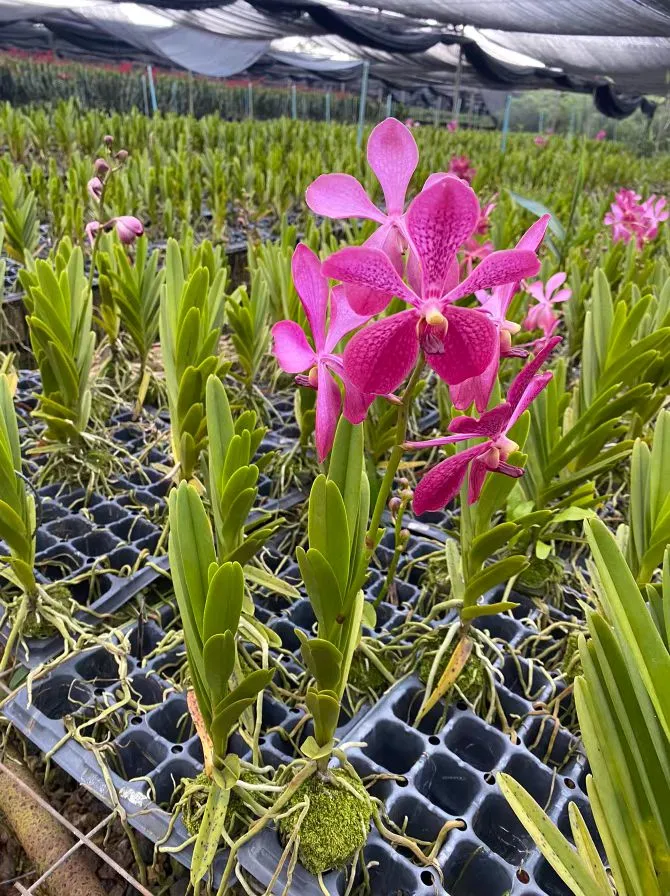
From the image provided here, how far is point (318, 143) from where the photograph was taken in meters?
5.65

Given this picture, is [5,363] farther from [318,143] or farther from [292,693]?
[318,143]

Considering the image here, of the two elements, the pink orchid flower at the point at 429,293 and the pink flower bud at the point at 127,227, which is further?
the pink flower bud at the point at 127,227

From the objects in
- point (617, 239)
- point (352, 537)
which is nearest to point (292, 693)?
point (352, 537)

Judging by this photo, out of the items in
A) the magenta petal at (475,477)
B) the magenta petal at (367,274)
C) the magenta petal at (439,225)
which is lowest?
the magenta petal at (475,477)

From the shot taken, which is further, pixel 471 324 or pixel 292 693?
pixel 292 693

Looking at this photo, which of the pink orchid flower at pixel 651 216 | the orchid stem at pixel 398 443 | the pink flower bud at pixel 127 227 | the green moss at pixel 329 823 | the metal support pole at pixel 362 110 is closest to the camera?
the orchid stem at pixel 398 443

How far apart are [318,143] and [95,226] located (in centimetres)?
462

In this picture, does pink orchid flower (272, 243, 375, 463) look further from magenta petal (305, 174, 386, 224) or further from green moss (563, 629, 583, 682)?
green moss (563, 629, 583, 682)

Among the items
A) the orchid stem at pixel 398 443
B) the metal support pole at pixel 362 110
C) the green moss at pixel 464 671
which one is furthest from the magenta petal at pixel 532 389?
the metal support pole at pixel 362 110

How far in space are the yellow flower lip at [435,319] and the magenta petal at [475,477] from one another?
182mm

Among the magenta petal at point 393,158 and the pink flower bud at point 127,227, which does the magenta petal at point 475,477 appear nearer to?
the magenta petal at point 393,158

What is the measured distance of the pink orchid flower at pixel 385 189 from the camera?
53 centimetres

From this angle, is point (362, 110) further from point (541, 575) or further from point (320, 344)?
point (320, 344)

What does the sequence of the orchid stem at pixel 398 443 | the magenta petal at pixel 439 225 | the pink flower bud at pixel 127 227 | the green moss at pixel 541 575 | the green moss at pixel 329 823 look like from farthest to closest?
the pink flower bud at pixel 127 227
the green moss at pixel 541 575
the green moss at pixel 329 823
the orchid stem at pixel 398 443
the magenta petal at pixel 439 225
